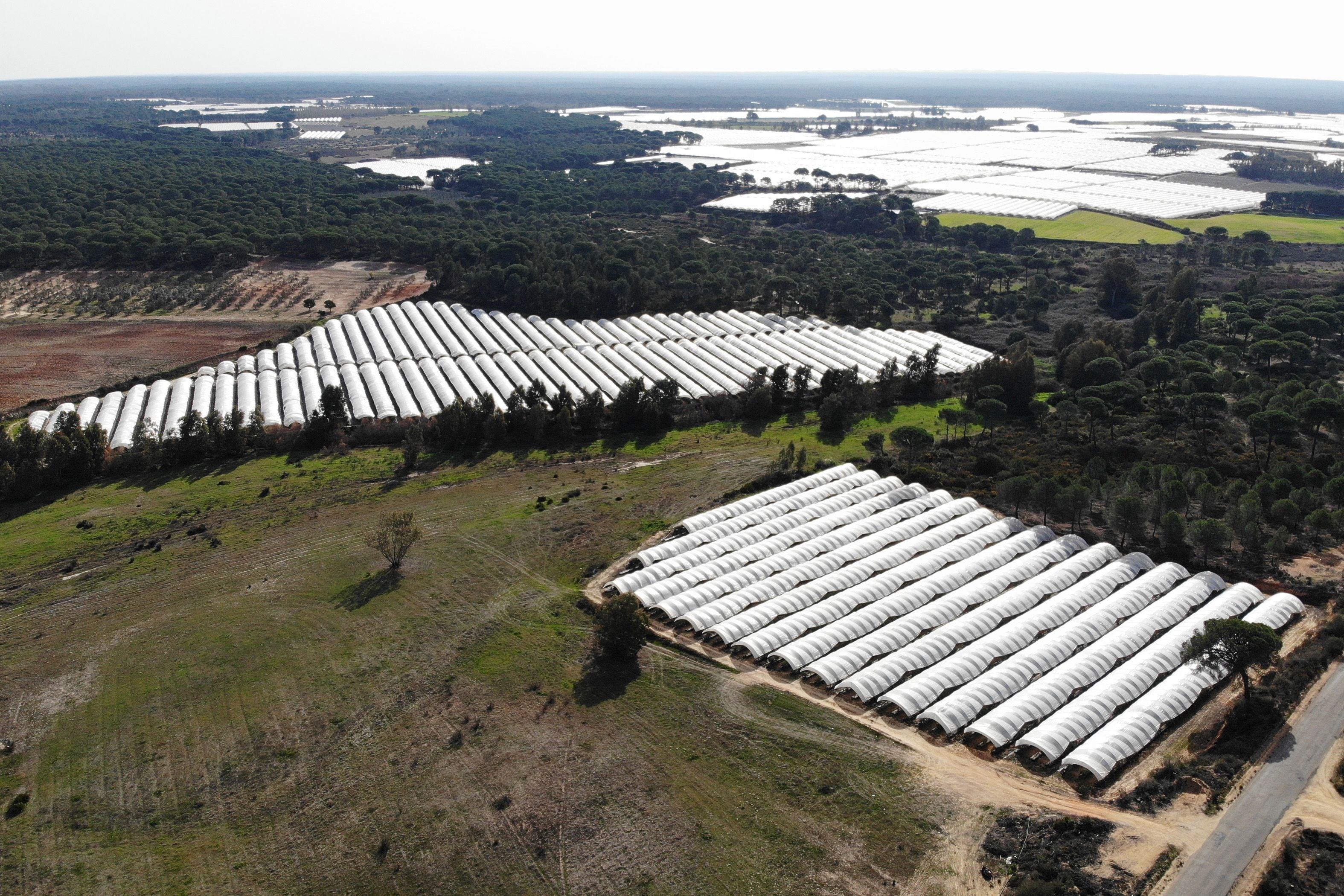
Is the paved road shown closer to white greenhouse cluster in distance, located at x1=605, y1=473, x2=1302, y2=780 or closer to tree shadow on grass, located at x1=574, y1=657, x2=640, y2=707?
white greenhouse cluster in distance, located at x1=605, y1=473, x2=1302, y2=780

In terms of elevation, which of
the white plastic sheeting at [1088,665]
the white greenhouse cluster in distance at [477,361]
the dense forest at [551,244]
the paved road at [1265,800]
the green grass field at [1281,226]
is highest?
the green grass field at [1281,226]

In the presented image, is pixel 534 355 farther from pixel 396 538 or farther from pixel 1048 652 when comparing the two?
pixel 1048 652

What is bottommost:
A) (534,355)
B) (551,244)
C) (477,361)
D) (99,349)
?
(99,349)

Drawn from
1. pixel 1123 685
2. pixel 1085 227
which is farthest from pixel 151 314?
pixel 1085 227

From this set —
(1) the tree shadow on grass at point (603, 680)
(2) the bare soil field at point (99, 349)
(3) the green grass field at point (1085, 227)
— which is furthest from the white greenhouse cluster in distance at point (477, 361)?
Answer: (3) the green grass field at point (1085, 227)

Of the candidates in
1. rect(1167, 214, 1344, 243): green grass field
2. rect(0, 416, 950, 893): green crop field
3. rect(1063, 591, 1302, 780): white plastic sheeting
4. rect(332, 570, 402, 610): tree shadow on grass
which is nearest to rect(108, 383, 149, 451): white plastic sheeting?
rect(0, 416, 950, 893): green crop field

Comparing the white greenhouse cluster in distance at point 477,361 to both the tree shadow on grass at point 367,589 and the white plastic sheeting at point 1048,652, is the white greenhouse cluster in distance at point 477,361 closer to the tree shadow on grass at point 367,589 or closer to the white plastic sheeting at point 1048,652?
the tree shadow on grass at point 367,589
